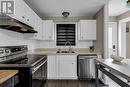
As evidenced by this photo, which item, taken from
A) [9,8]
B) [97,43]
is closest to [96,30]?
[97,43]

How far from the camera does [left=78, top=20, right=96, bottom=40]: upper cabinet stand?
16.9 ft

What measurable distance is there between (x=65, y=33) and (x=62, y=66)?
4.78 ft

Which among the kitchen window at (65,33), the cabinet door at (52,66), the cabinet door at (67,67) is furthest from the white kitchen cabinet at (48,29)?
the cabinet door at (67,67)

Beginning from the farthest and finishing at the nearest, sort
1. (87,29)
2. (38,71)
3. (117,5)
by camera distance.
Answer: (87,29) → (117,5) → (38,71)

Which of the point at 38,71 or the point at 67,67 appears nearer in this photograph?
the point at 38,71

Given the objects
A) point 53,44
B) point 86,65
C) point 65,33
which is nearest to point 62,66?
point 86,65

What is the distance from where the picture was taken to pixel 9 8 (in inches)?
89.0

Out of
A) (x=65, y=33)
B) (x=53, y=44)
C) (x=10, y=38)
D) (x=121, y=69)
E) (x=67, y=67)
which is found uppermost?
(x=65, y=33)

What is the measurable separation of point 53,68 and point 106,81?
65.6 inches

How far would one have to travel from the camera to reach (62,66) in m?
4.74

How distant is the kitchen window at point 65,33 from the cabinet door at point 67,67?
1.03 meters

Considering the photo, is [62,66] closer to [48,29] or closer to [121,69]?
[48,29]

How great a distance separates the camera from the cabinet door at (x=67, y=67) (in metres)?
4.71

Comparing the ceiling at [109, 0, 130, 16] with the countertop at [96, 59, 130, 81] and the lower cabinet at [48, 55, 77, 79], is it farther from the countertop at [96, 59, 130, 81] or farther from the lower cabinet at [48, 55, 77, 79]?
the countertop at [96, 59, 130, 81]
